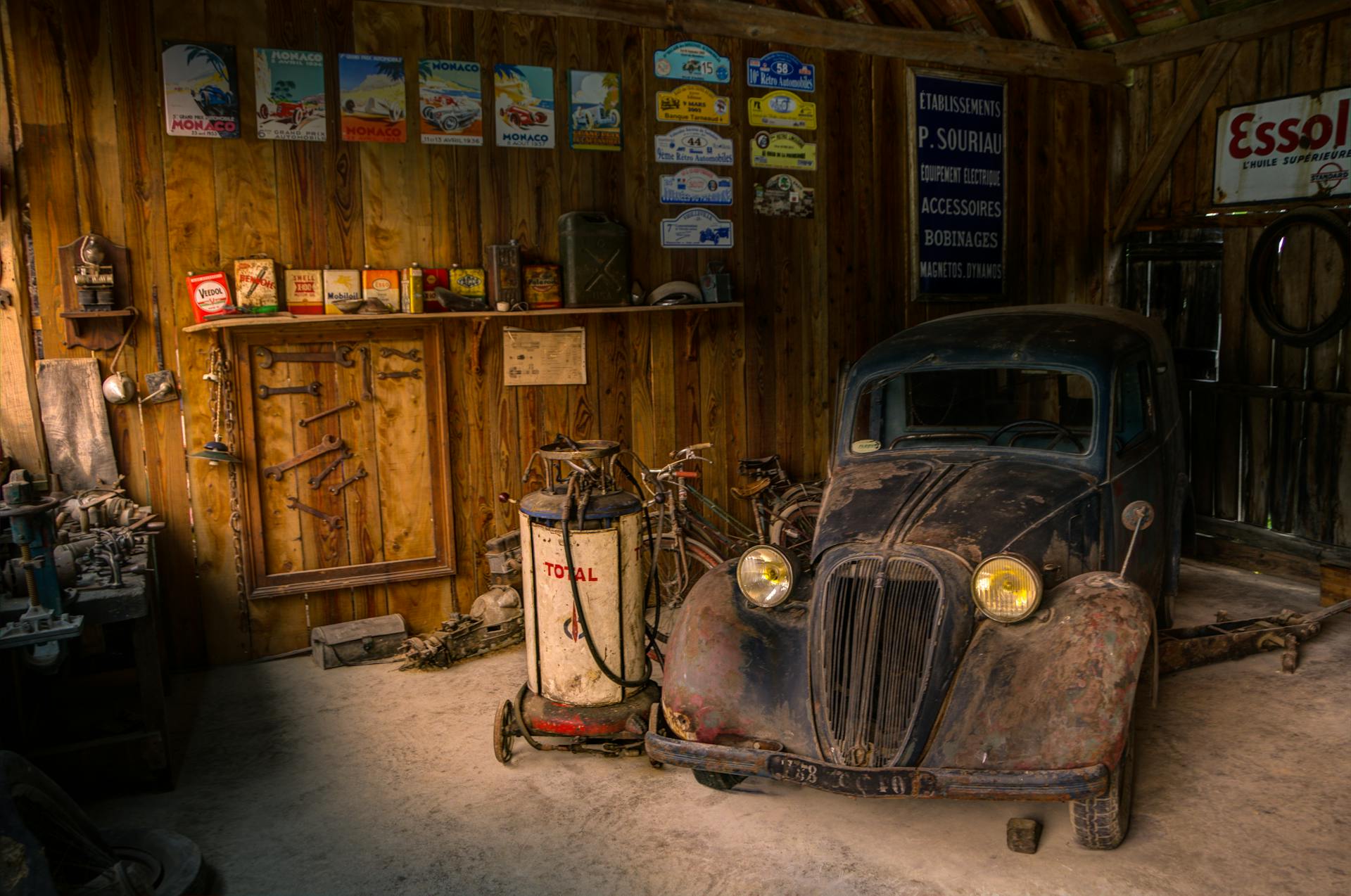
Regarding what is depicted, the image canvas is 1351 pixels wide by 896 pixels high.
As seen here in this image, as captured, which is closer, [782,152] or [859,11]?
[782,152]

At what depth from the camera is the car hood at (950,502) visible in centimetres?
397

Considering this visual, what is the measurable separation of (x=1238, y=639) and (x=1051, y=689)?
8.08 feet

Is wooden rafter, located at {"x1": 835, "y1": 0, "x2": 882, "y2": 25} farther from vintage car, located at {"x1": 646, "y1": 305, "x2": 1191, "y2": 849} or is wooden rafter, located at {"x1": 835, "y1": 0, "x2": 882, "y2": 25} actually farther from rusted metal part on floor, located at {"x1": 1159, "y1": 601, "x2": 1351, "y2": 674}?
rusted metal part on floor, located at {"x1": 1159, "y1": 601, "x2": 1351, "y2": 674}

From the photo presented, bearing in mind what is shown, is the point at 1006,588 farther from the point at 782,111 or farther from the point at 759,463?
the point at 782,111

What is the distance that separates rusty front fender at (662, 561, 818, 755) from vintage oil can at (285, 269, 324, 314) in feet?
9.58

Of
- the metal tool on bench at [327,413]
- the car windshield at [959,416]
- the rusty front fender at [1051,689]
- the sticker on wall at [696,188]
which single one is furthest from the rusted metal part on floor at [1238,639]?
the metal tool on bench at [327,413]

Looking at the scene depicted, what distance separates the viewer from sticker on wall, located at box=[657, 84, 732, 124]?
6.35 metres

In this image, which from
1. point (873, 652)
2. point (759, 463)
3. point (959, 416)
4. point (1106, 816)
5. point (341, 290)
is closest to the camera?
point (1106, 816)

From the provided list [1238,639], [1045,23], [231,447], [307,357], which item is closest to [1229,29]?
[1045,23]

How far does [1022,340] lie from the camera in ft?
15.7

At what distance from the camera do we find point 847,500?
4422mm

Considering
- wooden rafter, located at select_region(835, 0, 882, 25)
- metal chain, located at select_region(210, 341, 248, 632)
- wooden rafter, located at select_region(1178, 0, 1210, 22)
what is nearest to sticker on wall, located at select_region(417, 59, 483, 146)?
metal chain, located at select_region(210, 341, 248, 632)

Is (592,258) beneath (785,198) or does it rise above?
beneath

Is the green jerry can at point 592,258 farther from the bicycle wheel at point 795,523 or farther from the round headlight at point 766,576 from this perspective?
the round headlight at point 766,576
